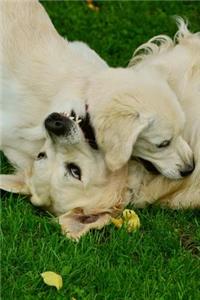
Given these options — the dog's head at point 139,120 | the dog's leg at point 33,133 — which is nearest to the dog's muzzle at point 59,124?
the dog's head at point 139,120

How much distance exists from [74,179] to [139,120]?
528 mm

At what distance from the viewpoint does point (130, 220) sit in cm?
533

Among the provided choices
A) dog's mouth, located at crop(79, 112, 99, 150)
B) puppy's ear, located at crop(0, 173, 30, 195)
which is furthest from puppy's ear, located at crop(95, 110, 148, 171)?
puppy's ear, located at crop(0, 173, 30, 195)

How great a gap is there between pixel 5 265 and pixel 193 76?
6.12 ft

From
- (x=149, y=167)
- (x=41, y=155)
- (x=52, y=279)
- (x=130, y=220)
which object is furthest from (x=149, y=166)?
(x=52, y=279)

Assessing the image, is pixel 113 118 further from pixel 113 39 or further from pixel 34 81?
Result: pixel 113 39

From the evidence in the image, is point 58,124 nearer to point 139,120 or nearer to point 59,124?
point 59,124

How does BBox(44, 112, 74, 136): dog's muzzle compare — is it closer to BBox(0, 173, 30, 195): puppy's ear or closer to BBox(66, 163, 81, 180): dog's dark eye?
BBox(66, 163, 81, 180): dog's dark eye

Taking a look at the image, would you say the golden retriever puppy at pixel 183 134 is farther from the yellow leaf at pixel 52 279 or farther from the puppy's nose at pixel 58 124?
the yellow leaf at pixel 52 279

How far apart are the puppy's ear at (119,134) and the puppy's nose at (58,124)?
0.19 meters

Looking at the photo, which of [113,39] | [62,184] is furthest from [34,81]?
[113,39]

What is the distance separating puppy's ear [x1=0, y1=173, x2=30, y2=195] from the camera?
5.50m

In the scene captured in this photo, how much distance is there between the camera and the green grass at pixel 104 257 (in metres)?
4.72

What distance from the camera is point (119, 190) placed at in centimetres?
534
